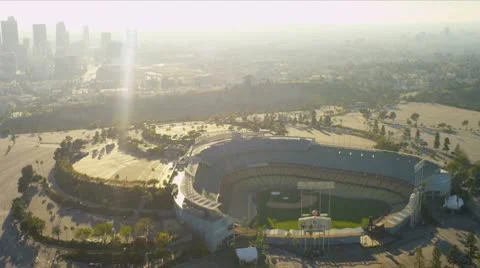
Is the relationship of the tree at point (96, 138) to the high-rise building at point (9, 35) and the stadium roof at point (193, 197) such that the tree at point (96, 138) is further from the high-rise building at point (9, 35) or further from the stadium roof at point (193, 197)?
the high-rise building at point (9, 35)

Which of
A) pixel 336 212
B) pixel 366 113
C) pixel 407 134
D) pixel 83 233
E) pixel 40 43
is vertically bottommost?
pixel 336 212

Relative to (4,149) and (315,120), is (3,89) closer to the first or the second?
(4,149)

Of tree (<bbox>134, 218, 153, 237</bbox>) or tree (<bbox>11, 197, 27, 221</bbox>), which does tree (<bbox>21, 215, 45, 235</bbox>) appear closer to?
tree (<bbox>11, 197, 27, 221</bbox>)

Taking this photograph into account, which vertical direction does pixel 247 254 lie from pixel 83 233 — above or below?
below

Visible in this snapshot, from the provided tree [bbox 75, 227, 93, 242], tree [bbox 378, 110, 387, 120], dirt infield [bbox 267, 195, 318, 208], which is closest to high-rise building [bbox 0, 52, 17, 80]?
tree [bbox 378, 110, 387, 120]

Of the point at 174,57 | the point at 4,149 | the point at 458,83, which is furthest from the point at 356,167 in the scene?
the point at 174,57

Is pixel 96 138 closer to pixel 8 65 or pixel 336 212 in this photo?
pixel 336 212

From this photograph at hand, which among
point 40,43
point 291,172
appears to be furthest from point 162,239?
point 40,43
